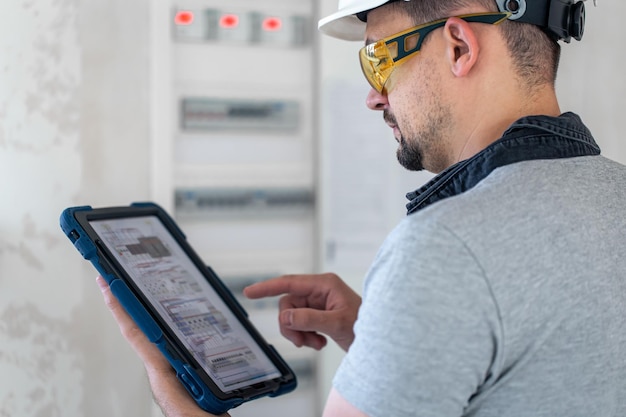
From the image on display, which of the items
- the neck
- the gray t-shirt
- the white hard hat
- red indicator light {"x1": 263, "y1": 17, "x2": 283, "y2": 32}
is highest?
red indicator light {"x1": 263, "y1": 17, "x2": 283, "y2": 32}

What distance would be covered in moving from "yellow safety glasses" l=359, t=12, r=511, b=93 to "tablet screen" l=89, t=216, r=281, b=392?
23.1 inches

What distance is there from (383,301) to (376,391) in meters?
0.10

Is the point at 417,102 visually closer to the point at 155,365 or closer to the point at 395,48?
the point at 395,48

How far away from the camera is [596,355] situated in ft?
2.77

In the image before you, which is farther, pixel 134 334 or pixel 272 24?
pixel 272 24

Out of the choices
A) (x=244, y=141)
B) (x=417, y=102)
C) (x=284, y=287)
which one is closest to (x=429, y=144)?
(x=417, y=102)

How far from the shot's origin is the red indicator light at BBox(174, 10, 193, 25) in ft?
6.17

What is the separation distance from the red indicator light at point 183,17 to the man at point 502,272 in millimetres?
1000

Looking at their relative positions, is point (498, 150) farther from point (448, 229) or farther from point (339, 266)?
point (339, 266)

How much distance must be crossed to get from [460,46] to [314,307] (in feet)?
2.38

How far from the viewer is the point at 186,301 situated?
4.90 feet

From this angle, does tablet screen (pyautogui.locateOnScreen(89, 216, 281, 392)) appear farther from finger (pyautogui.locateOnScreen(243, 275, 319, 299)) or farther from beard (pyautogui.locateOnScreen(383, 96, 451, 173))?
beard (pyautogui.locateOnScreen(383, 96, 451, 173))

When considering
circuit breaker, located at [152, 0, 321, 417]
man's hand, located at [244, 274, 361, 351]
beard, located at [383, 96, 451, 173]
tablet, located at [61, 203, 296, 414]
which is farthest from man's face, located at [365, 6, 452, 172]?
circuit breaker, located at [152, 0, 321, 417]

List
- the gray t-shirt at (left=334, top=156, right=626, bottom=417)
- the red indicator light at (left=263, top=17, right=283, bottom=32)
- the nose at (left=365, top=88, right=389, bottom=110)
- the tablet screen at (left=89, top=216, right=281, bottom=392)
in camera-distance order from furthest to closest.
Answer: the red indicator light at (left=263, top=17, right=283, bottom=32), the tablet screen at (left=89, top=216, right=281, bottom=392), the nose at (left=365, top=88, right=389, bottom=110), the gray t-shirt at (left=334, top=156, right=626, bottom=417)
